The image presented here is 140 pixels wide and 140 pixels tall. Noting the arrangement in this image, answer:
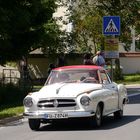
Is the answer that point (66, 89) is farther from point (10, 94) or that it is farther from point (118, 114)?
point (10, 94)

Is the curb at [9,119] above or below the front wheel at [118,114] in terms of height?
below

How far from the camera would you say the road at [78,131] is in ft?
47.2

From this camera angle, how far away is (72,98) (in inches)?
613

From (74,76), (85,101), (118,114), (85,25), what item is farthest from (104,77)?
(85,25)

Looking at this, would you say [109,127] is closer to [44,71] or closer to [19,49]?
[19,49]

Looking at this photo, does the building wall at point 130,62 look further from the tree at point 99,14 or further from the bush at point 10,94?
the bush at point 10,94

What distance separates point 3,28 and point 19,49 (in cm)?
383

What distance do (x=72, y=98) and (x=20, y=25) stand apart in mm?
11033

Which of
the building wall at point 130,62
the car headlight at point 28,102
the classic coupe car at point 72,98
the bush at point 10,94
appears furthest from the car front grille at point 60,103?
the building wall at point 130,62

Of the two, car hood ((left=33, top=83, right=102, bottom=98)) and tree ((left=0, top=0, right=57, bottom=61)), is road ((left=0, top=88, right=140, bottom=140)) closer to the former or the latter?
car hood ((left=33, top=83, right=102, bottom=98))

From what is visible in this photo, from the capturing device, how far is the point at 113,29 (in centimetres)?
2666

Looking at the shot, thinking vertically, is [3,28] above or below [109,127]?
above

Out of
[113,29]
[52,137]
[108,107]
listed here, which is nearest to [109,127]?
[108,107]

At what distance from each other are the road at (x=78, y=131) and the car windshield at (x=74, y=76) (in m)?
1.19
